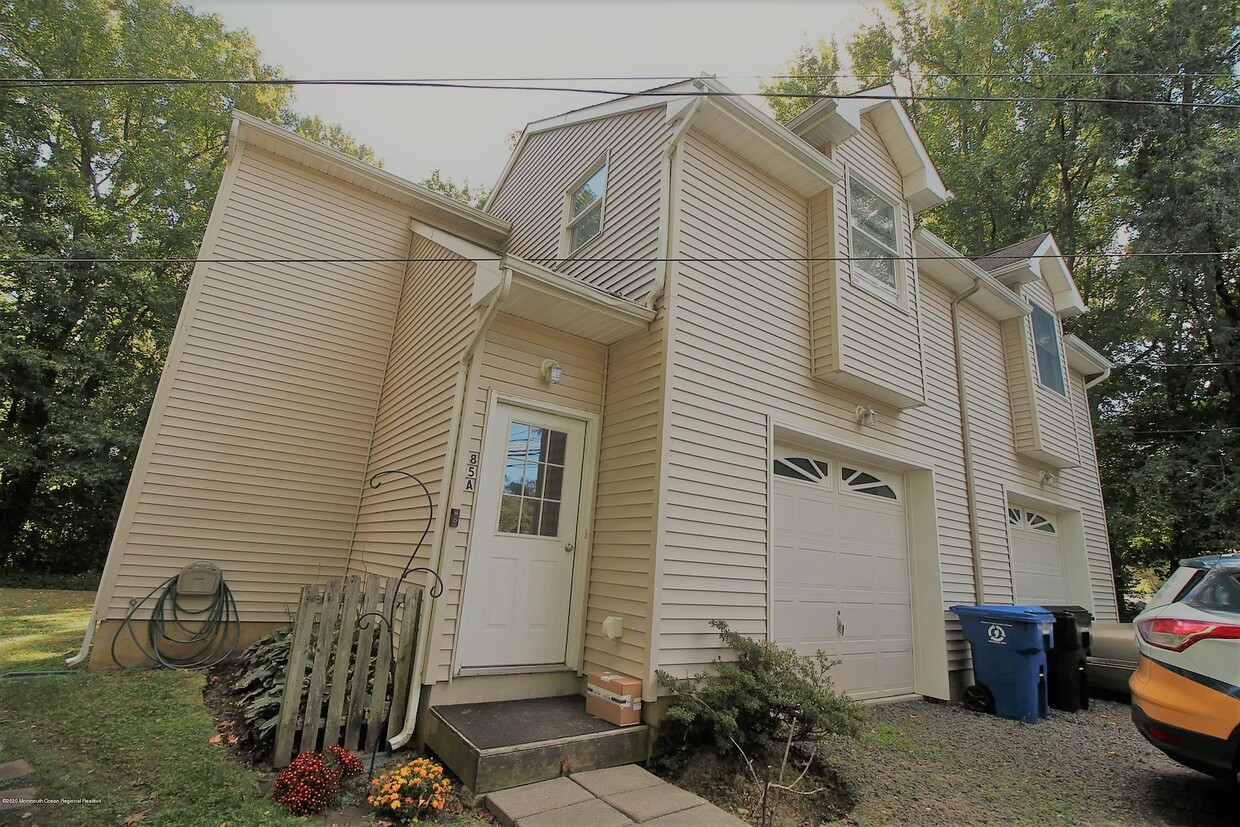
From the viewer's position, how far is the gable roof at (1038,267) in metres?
8.82

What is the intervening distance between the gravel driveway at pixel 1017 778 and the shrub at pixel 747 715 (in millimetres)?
403

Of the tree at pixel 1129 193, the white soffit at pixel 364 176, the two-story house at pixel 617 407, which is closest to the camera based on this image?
the two-story house at pixel 617 407

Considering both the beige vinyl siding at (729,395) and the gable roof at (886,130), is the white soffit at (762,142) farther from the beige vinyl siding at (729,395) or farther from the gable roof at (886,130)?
the gable roof at (886,130)

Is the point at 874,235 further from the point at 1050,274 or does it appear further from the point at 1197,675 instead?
the point at 1050,274

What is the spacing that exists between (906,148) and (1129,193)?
924 centimetres

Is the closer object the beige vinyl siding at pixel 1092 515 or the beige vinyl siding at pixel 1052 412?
the beige vinyl siding at pixel 1052 412

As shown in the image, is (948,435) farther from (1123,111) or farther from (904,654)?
(1123,111)

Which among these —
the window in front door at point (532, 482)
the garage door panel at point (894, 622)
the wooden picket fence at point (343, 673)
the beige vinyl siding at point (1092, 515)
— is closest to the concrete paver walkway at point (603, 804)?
the wooden picket fence at point (343, 673)

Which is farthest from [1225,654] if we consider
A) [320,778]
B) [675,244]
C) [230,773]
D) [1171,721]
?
[230,773]

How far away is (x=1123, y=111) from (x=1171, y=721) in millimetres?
13578

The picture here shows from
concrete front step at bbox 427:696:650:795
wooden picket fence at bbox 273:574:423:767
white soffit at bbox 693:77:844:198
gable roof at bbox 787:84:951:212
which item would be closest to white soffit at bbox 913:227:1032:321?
gable roof at bbox 787:84:951:212

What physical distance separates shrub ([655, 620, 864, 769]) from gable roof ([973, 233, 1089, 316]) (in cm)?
798

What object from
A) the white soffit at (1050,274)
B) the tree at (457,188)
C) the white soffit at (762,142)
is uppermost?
the tree at (457,188)

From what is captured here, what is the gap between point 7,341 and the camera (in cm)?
1129
